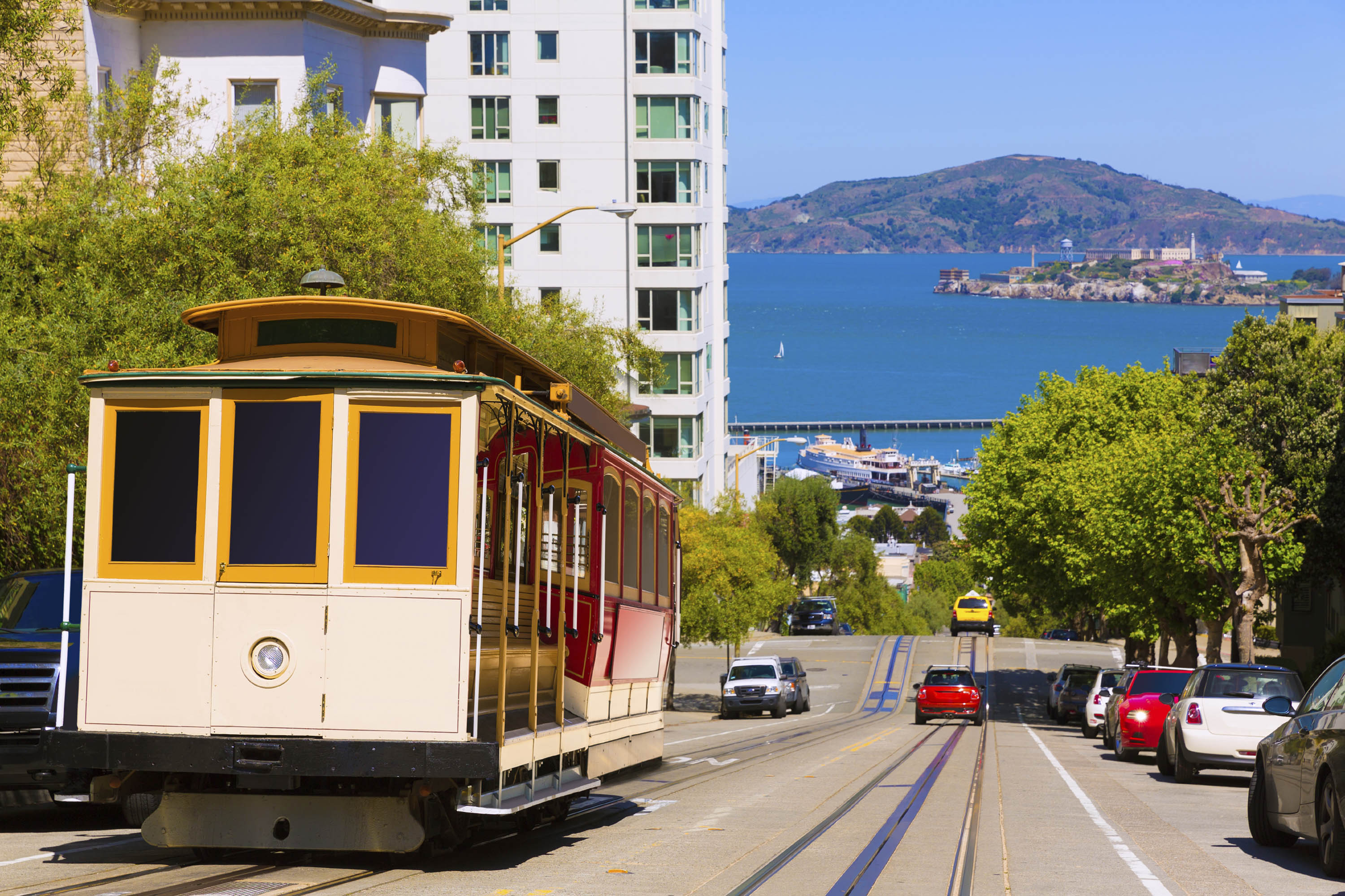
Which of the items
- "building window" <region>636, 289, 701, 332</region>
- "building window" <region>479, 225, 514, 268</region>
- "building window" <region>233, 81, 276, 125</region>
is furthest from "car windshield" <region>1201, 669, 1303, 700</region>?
"building window" <region>636, 289, 701, 332</region>

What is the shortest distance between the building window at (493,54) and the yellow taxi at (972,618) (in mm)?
35184

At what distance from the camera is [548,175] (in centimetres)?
7106

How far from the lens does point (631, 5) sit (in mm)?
69875

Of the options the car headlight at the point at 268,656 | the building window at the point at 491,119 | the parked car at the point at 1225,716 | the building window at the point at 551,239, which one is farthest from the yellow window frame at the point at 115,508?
the building window at the point at 491,119

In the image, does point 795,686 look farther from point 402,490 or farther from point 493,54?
point 493,54

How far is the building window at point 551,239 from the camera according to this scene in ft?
234

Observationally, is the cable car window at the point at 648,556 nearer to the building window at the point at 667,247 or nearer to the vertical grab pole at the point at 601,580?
the vertical grab pole at the point at 601,580

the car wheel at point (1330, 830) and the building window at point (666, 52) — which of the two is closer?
the car wheel at point (1330, 830)

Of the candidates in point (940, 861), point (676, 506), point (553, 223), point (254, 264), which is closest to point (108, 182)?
point (254, 264)

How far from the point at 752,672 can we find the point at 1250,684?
940 inches

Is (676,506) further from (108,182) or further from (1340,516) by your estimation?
(1340,516)

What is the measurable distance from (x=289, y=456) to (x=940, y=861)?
5894 millimetres

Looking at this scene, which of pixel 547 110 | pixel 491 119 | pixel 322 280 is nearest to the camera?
pixel 322 280

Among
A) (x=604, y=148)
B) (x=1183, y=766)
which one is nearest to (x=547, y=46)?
(x=604, y=148)
